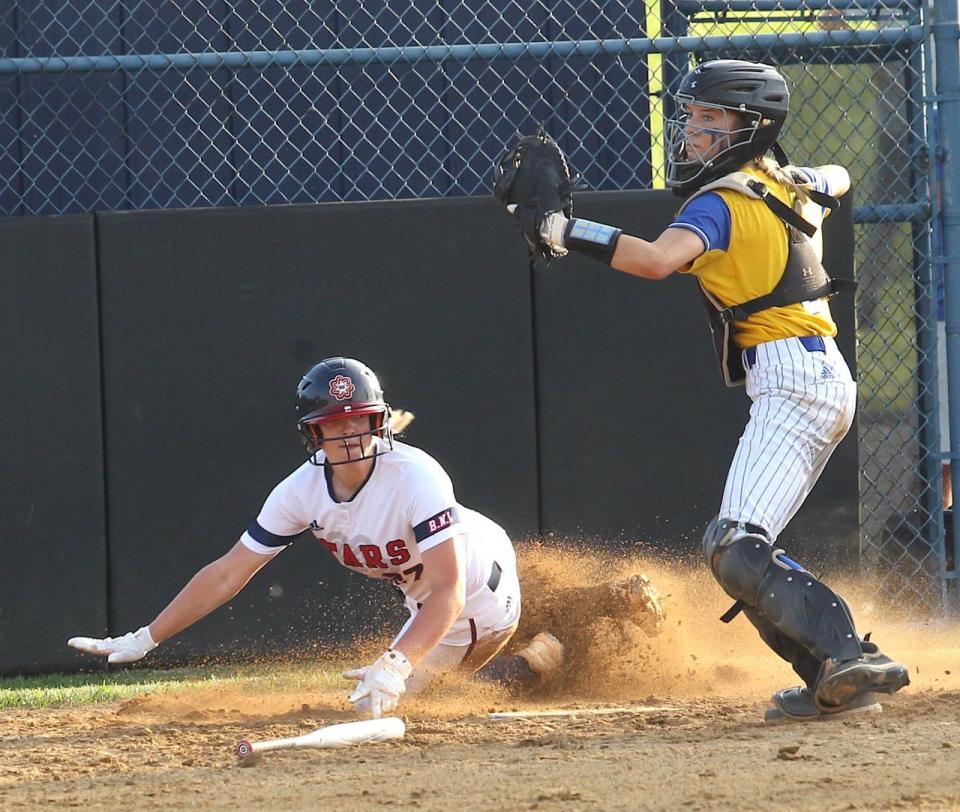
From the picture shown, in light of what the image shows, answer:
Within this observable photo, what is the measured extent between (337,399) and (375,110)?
3624 mm

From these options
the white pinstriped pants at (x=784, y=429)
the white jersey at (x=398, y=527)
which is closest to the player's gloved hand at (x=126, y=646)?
the white jersey at (x=398, y=527)

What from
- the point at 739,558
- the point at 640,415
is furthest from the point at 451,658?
the point at 640,415

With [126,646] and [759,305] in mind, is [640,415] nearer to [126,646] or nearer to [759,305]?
[759,305]

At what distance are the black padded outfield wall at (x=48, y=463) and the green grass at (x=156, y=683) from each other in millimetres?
235

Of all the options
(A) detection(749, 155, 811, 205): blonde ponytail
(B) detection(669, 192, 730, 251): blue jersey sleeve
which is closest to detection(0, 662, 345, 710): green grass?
(B) detection(669, 192, 730, 251): blue jersey sleeve

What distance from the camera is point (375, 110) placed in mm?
7898

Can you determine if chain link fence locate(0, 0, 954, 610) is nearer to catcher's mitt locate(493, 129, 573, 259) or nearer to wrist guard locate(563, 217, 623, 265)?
catcher's mitt locate(493, 129, 573, 259)

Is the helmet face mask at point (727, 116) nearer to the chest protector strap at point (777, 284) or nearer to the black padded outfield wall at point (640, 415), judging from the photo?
the chest protector strap at point (777, 284)

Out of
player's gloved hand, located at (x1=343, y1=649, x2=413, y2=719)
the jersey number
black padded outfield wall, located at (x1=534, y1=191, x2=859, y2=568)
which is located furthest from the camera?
black padded outfield wall, located at (x1=534, y1=191, x2=859, y2=568)

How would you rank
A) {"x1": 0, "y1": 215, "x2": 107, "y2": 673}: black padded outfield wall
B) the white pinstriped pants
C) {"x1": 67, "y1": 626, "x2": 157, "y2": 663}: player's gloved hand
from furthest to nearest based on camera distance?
{"x1": 0, "y1": 215, "x2": 107, "y2": 673}: black padded outfield wall → {"x1": 67, "y1": 626, "x2": 157, "y2": 663}: player's gloved hand → the white pinstriped pants

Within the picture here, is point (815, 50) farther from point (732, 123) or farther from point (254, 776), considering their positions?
point (254, 776)

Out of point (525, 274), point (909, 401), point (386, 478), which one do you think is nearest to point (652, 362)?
point (525, 274)

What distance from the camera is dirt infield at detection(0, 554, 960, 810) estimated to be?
3.44 m

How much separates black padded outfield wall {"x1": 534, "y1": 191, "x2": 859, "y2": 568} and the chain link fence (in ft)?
2.03
